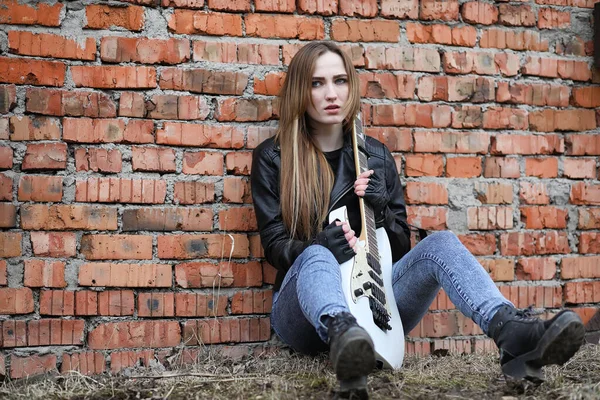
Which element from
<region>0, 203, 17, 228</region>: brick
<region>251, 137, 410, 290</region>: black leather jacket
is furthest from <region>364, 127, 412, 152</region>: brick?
<region>0, 203, 17, 228</region>: brick

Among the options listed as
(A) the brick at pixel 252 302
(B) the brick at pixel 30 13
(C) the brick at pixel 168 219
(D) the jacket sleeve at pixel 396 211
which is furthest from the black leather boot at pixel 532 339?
(B) the brick at pixel 30 13

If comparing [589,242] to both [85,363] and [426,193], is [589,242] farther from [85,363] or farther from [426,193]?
[85,363]

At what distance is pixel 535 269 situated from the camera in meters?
3.40

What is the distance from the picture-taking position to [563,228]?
11.3ft

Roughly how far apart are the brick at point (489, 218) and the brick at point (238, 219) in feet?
3.44

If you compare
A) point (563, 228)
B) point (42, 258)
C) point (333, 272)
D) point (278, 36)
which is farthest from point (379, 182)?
point (42, 258)

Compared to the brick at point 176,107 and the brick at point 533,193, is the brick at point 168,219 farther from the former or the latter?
the brick at point 533,193

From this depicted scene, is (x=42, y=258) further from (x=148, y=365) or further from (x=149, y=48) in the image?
(x=149, y=48)

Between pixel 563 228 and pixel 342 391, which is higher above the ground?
pixel 563 228

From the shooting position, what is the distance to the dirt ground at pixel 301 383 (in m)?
2.39

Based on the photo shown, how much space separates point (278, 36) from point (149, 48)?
22.9 inches

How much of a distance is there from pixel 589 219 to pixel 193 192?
1.96 meters

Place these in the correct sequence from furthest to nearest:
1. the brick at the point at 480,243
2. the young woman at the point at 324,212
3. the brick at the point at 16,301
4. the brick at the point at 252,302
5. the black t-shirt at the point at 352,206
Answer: the brick at the point at 480,243 < the brick at the point at 252,302 < the black t-shirt at the point at 352,206 < the brick at the point at 16,301 < the young woman at the point at 324,212

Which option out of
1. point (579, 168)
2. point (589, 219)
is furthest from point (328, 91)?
point (589, 219)
